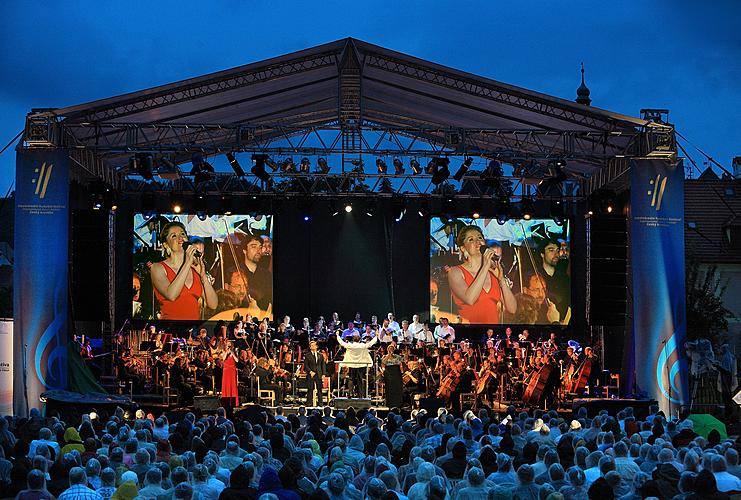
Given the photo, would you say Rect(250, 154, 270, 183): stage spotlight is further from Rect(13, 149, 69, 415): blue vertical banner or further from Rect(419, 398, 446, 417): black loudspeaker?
Rect(419, 398, 446, 417): black loudspeaker

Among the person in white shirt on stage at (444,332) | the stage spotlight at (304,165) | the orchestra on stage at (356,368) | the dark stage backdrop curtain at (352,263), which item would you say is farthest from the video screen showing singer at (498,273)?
the stage spotlight at (304,165)

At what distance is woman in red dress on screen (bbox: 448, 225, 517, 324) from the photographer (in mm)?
26797

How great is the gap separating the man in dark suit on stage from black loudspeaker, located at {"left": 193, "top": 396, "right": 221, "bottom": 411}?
2045 millimetres

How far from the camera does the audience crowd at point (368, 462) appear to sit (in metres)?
7.86

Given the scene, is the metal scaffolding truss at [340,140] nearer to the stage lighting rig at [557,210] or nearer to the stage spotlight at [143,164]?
the stage spotlight at [143,164]

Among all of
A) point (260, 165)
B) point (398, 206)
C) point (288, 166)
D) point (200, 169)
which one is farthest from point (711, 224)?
point (200, 169)

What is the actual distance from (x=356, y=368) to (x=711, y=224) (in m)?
17.6

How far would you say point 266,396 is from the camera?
77.7ft

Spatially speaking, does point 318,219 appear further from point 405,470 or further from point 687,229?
point 405,470

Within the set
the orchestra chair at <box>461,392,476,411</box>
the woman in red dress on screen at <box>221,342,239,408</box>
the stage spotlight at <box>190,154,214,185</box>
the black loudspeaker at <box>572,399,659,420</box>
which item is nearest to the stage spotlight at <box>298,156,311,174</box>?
the stage spotlight at <box>190,154,214,185</box>

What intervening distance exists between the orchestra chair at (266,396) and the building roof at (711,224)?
16.0m

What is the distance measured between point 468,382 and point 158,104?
8.75m

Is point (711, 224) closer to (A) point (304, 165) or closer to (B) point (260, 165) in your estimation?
(A) point (304, 165)

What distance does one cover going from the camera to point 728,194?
37.4m
